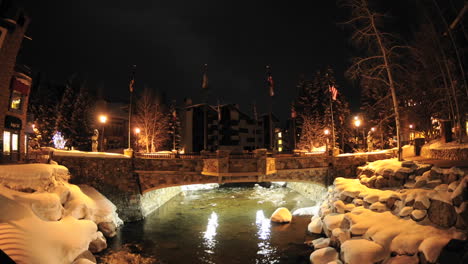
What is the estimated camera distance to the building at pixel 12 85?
70.1 feet

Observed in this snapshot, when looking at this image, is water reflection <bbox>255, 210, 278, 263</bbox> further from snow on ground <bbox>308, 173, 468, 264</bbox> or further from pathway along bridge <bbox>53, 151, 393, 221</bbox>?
snow on ground <bbox>308, 173, 468, 264</bbox>

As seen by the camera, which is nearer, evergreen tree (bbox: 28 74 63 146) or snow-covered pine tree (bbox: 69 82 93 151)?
evergreen tree (bbox: 28 74 63 146)

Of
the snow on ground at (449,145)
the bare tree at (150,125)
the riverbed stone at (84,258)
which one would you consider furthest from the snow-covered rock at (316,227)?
the bare tree at (150,125)

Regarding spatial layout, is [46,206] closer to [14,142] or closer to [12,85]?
[14,142]

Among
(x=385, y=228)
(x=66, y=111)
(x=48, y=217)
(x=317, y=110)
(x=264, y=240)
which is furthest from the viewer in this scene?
(x=317, y=110)

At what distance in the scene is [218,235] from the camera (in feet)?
69.6

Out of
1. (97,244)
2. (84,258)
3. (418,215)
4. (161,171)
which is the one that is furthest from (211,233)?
(418,215)

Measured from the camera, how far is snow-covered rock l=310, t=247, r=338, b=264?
14.9 metres

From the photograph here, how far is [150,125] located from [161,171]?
26.9m

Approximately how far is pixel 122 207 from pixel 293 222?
52.9 ft

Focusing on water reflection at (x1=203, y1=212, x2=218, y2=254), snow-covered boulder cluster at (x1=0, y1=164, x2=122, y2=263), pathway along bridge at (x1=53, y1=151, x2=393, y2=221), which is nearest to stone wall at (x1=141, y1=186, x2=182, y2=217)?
pathway along bridge at (x1=53, y1=151, x2=393, y2=221)

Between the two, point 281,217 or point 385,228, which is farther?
point 281,217

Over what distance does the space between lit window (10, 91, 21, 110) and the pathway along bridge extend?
7328 millimetres

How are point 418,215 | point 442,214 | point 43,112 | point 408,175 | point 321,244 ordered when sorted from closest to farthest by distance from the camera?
point 442,214
point 418,215
point 321,244
point 408,175
point 43,112
